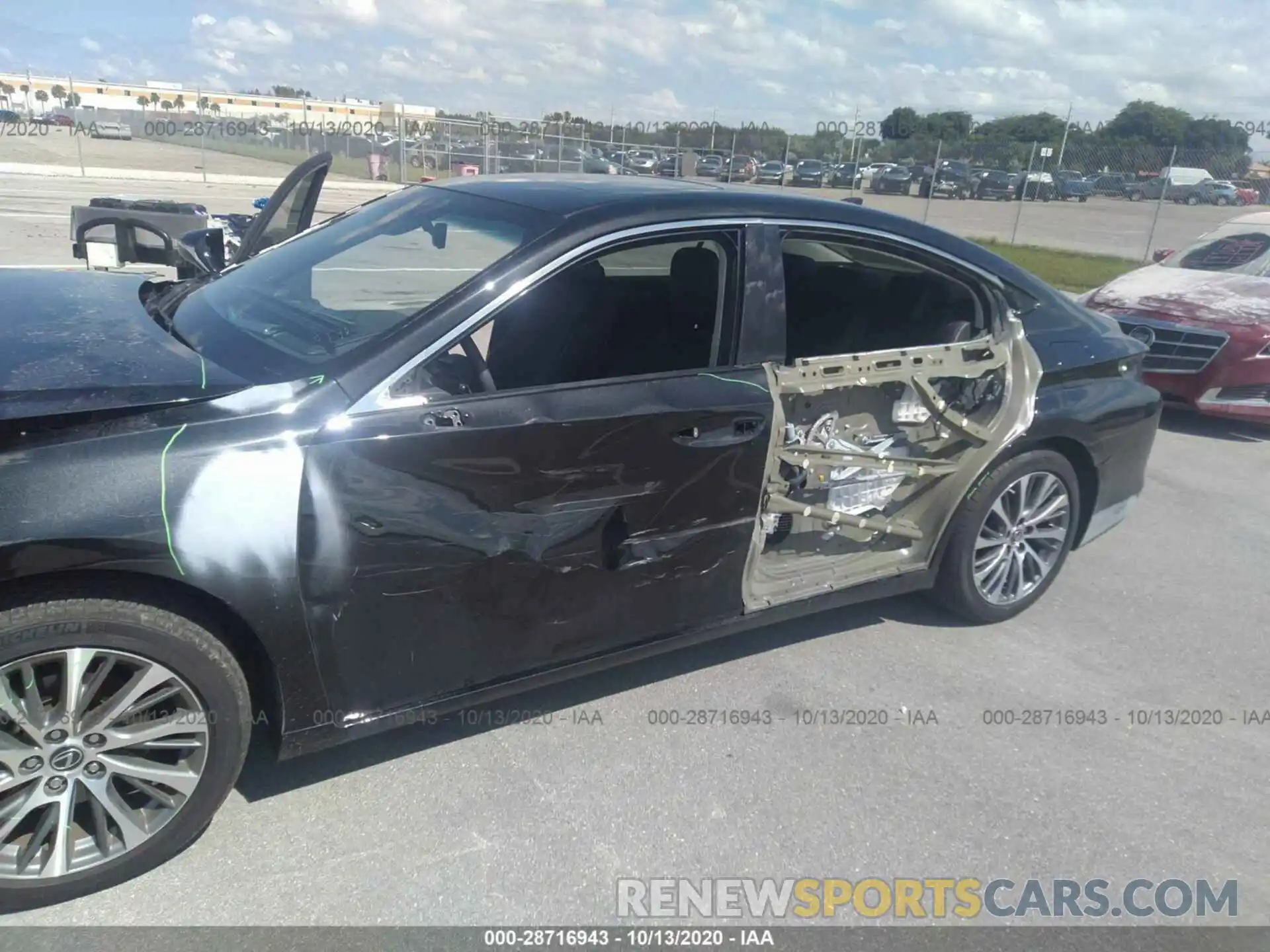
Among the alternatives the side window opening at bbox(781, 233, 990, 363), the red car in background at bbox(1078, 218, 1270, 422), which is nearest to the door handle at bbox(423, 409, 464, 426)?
the side window opening at bbox(781, 233, 990, 363)

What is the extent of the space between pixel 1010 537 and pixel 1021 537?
0.08 m

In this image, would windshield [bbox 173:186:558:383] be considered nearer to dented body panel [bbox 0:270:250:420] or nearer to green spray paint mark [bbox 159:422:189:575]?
dented body panel [bbox 0:270:250:420]

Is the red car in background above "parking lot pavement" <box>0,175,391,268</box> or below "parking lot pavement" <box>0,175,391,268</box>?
above

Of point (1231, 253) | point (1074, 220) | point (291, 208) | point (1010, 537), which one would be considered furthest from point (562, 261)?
point (1074, 220)

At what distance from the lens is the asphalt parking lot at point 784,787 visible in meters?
2.58

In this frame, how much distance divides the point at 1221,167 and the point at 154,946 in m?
22.9

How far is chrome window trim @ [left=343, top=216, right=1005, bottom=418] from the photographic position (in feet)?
8.40

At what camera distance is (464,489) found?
265cm

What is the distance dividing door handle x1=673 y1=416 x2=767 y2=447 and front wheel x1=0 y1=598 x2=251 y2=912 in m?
1.46

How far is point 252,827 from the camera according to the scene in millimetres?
2721

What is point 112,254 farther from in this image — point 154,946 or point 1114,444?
point 1114,444

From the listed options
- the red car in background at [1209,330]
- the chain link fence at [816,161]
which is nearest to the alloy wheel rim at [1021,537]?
the red car in background at [1209,330]

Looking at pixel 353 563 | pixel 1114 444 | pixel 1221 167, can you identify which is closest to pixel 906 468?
pixel 1114 444

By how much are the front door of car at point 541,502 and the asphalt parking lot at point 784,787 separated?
0.41 m
